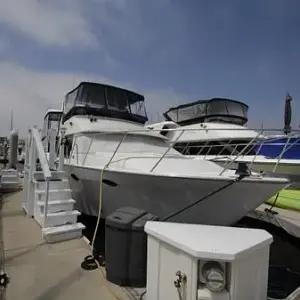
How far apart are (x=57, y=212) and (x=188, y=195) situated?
2332 millimetres

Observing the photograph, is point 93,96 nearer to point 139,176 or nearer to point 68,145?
point 68,145

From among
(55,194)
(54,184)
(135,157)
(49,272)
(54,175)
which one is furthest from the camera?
(135,157)

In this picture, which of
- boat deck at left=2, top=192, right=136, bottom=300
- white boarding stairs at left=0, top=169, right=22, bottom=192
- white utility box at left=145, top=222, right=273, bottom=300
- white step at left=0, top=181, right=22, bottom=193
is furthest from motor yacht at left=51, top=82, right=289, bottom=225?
white boarding stairs at left=0, top=169, right=22, bottom=192

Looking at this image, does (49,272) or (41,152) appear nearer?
(49,272)

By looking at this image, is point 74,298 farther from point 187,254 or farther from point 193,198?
point 193,198

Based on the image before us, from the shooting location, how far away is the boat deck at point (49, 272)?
304 cm

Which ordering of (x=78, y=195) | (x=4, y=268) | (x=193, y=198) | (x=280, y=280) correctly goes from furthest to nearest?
1. (x=78, y=195)
2. (x=193, y=198)
3. (x=280, y=280)
4. (x=4, y=268)

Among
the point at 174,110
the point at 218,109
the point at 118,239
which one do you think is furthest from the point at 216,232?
the point at 174,110

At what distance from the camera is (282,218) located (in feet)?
24.3

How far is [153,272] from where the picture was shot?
2.55m

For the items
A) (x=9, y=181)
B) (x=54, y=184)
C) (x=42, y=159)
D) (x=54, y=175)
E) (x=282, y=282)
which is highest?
(x=42, y=159)

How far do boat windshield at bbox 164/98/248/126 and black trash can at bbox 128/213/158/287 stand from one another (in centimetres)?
1329

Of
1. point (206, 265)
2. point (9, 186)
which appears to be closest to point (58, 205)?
point (206, 265)

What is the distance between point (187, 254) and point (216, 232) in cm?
52
